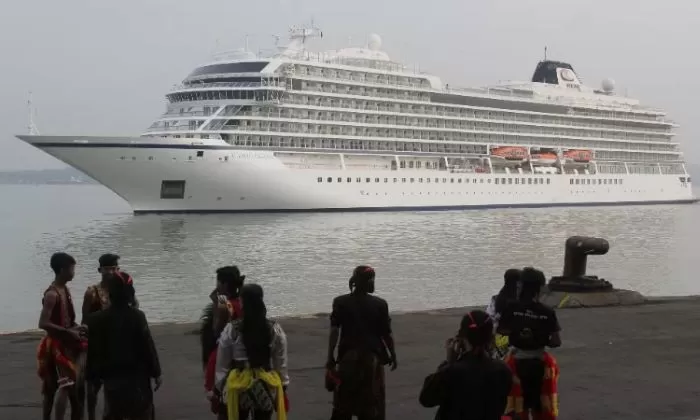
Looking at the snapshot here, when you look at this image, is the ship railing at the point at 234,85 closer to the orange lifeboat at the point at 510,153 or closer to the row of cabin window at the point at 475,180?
the row of cabin window at the point at 475,180

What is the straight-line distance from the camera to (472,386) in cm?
376

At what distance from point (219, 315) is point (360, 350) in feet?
2.89

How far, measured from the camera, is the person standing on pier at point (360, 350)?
5086mm

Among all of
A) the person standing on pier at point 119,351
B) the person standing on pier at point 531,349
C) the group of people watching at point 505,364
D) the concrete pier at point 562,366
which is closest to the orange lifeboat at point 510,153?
the concrete pier at point 562,366

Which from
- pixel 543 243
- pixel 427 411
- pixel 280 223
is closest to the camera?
pixel 427 411

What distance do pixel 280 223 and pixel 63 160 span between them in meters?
14.7

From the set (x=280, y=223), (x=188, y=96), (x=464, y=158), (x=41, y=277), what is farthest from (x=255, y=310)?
(x=464, y=158)

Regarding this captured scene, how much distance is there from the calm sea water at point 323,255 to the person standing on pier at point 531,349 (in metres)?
11.5

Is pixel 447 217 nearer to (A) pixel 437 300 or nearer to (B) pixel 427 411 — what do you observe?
(A) pixel 437 300

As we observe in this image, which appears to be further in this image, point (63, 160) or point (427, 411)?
point (63, 160)

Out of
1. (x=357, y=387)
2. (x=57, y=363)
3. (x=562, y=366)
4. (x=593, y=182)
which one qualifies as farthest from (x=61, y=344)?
(x=593, y=182)

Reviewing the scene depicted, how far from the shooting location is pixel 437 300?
18484mm

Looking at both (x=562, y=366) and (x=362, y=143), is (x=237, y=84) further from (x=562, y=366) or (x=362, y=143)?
(x=562, y=366)

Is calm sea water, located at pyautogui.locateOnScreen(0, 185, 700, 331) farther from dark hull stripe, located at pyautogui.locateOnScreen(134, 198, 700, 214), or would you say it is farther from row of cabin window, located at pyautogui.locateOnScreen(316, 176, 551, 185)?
row of cabin window, located at pyautogui.locateOnScreen(316, 176, 551, 185)
